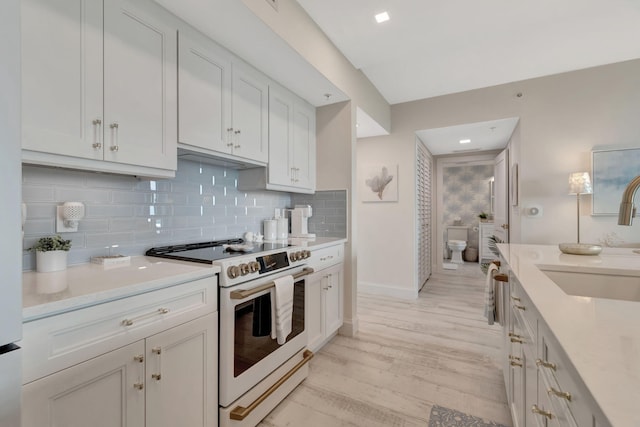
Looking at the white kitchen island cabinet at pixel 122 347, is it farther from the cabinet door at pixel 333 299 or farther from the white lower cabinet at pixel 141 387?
the cabinet door at pixel 333 299

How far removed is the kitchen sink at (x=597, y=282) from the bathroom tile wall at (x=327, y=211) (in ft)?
5.50

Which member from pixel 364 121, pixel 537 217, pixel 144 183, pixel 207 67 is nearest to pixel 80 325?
pixel 144 183

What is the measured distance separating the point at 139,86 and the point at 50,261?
903 millimetres

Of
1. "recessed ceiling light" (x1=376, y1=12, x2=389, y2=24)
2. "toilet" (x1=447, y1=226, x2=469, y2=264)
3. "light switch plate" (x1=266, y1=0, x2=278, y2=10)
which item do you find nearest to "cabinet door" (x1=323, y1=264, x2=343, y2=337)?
"light switch plate" (x1=266, y1=0, x2=278, y2=10)

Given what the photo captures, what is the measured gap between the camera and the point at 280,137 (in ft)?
8.07

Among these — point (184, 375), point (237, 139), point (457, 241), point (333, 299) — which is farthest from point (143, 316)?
point (457, 241)

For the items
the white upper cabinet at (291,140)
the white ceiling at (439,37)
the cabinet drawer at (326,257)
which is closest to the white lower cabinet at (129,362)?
the cabinet drawer at (326,257)

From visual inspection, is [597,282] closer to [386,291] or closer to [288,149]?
[288,149]

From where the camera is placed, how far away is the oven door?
1464mm

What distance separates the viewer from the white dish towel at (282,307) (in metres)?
1.75

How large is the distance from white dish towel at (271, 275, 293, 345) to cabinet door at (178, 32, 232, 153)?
94 cm

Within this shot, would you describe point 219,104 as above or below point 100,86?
above

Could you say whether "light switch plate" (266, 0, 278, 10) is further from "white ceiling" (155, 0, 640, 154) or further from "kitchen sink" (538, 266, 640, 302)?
"kitchen sink" (538, 266, 640, 302)

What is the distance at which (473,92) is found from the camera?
3.55 meters
